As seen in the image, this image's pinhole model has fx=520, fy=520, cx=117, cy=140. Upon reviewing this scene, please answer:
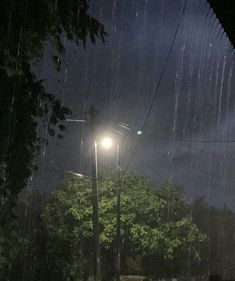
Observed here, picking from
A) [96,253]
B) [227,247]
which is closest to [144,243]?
[96,253]

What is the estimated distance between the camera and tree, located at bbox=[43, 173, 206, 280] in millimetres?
36625

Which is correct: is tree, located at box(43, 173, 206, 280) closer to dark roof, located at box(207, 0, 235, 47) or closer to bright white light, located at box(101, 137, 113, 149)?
bright white light, located at box(101, 137, 113, 149)

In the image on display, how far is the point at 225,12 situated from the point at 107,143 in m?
18.1

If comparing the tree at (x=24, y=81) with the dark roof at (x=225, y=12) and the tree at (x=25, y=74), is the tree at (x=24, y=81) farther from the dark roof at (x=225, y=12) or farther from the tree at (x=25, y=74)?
the dark roof at (x=225, y=12)

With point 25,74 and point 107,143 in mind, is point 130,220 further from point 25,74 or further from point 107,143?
point 25,74

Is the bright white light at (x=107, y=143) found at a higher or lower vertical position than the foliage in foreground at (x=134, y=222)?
higher

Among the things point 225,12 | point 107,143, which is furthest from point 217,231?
point 225,12

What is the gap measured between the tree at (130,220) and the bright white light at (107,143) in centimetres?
1388

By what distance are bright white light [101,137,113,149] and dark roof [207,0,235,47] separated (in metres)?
17.6

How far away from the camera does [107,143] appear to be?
21.7 m

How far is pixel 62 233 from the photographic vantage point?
17.9 meters

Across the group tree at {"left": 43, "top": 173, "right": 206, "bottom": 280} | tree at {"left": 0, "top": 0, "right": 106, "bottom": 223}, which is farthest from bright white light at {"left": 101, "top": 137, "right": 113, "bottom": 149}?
tree at {"left": 43, "top": 173, "right": 206, "bottom": 280}

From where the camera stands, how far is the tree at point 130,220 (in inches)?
1442

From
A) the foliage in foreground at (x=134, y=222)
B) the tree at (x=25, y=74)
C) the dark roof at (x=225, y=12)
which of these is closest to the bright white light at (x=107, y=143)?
the foliage in foreground at (x=134, y=222)
